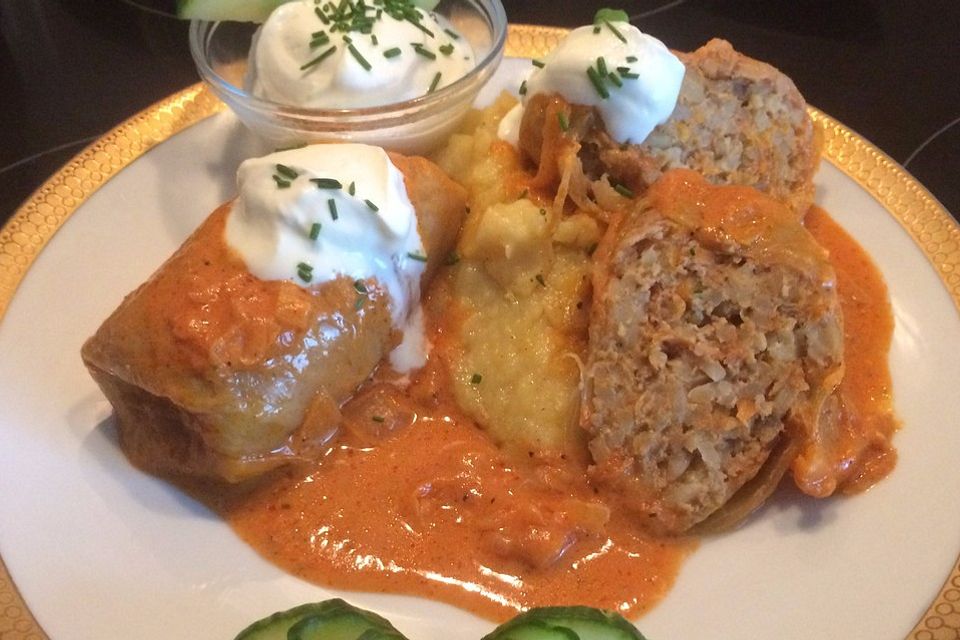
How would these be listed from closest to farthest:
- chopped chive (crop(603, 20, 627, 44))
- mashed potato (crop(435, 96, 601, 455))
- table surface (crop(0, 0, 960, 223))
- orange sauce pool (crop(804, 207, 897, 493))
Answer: orange sauce pool (crop(804, 207, 897, 493))
mashed potato (crop(435, 96, 601, 455))
chopped chive (crop(603, 20, 627, 44))
table surface (crop(0, 0, 960, 223))

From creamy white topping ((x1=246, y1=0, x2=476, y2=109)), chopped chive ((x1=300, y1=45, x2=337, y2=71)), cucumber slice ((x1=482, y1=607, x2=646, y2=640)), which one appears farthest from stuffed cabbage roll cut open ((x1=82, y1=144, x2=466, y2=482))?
cucumber slice ((x1=482, y1=607, x2=646, y2=640))

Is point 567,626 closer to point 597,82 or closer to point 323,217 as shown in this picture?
point 323,217

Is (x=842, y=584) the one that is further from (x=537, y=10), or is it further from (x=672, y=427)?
(x=537, y=10)

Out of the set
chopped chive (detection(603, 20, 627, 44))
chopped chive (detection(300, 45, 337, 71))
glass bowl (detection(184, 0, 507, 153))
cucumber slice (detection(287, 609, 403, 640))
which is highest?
chopped chive (detection(603, 20, 627, 44))

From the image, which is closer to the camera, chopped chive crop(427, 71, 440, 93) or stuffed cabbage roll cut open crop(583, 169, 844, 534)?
stuffed cabbage roll cut open crop(583, 169, 844, 534)

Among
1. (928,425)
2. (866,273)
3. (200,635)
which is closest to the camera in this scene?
(200,635)

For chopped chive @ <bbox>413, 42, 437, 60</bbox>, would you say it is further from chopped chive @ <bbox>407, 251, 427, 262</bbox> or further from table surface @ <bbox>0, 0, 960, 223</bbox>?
table surface @ <bbox>0, 0, 960, 223</bbox>

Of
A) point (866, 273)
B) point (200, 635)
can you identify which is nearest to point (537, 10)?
point (866, 273)
